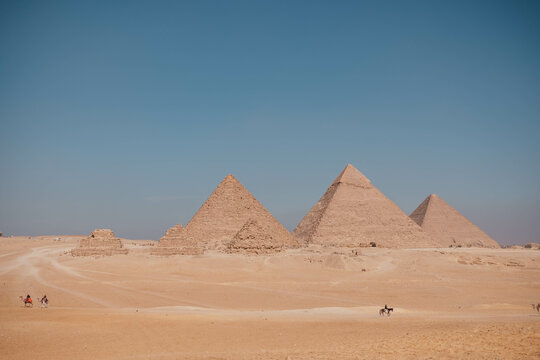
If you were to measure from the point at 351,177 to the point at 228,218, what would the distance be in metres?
16.0

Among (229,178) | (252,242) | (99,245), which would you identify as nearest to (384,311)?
(252,242)

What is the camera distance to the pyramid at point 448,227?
2176 inches

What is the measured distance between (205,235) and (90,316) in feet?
91.6

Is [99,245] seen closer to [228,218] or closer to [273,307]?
[228,218]

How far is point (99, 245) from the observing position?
3309 centimetres

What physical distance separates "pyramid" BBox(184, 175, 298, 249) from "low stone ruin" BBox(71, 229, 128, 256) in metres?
7.43

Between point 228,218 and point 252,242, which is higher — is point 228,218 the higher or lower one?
the higher one

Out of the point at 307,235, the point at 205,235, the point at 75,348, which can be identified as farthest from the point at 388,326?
the point at 307,235

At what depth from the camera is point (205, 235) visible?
Result: 40.1 metres

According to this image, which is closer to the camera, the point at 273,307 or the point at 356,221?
the point at 273,307

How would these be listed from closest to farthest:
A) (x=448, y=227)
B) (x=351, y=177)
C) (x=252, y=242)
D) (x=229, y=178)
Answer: (x=252, y=242) → (x=229, y=178) → (x=351, y=177) → (x=448, y=227)

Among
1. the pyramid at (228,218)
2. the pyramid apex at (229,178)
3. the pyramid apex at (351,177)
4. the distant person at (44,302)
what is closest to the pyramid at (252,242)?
the pyramid at (228,218)

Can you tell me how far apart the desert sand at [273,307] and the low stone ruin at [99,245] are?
892 mm

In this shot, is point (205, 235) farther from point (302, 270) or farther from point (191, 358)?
point (191, 358)
